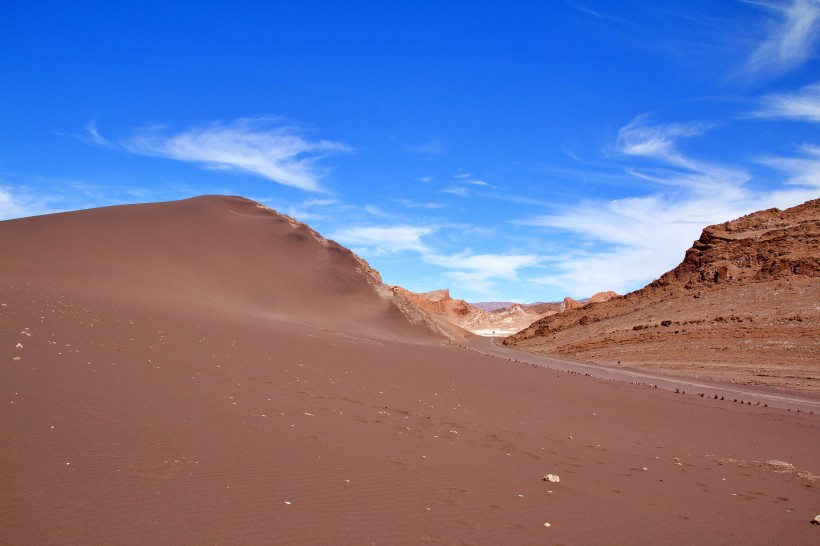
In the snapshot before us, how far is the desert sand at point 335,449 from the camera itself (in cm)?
480

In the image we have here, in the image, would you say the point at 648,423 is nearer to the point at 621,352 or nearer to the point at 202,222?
the point at 621,352

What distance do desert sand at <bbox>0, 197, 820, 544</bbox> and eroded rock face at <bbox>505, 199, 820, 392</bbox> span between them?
15409 mm

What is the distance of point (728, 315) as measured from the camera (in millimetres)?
41500

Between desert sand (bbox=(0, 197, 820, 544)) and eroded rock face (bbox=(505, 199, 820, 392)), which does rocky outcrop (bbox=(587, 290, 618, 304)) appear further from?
desert sand (bbox=(0, 197, 820, 544))

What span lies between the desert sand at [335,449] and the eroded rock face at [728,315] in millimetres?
15409

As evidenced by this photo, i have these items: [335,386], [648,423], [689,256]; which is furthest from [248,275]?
[689,256]

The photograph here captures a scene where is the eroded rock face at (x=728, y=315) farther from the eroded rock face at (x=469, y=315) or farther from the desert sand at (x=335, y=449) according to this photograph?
the eroded rock face at (x=469, y=315)

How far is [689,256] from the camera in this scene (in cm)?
5856

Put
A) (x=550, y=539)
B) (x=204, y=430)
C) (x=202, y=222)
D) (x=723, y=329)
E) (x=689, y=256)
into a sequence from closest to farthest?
(x=550, y=539) → (x=204, y=430) → (x=723, y=329) → (x=202, y=222) → (x=689, y=256)

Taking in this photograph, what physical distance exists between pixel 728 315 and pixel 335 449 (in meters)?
41.6

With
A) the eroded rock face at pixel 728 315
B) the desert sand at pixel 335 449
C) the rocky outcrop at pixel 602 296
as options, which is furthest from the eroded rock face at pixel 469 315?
the desert sand at pixel 335 449

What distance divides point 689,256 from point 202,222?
151 ft

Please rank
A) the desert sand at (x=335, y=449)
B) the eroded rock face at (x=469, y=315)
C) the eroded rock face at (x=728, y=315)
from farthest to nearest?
1. the eroded rock face at (x=469, y=315)
2. the eroded rock face at (x=728, y=315)
3. the desert sand at (x=335, y=449)

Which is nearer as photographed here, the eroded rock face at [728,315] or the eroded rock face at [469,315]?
the eroded rock face at [728,315]
